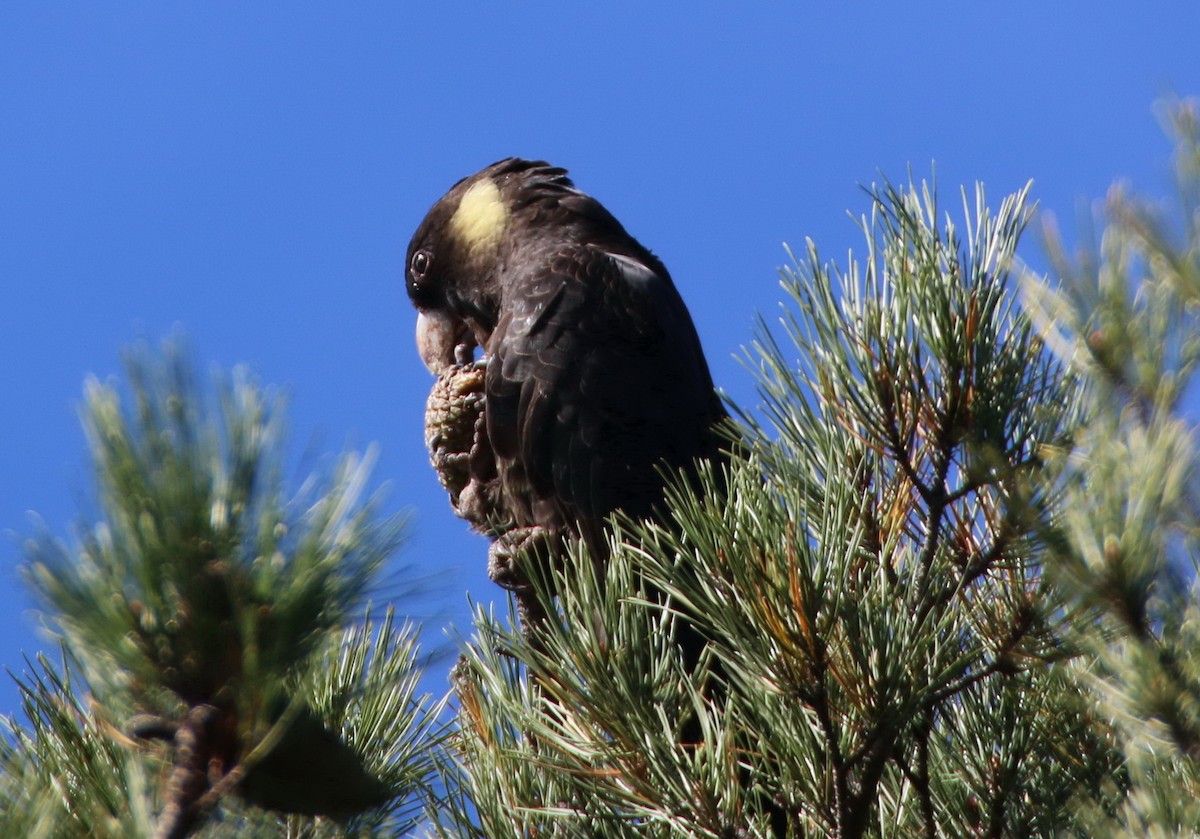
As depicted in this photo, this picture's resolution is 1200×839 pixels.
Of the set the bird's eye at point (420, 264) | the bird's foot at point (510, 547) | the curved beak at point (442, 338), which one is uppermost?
the bird's eye at point (420, 264)

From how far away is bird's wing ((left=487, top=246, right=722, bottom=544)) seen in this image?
224cm

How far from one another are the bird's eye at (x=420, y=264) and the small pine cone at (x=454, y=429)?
46 cm

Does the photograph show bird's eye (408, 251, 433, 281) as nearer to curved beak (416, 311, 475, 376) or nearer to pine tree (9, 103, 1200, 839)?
curved beak (416, 311, 475, 376)

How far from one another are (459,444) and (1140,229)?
1.59 meters

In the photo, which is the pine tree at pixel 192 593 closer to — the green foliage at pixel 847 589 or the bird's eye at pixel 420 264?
the green foliage at pixel 847 589

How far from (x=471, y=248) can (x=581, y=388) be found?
57 centimetres

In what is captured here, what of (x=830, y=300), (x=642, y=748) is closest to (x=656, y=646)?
(x=642, y=748)

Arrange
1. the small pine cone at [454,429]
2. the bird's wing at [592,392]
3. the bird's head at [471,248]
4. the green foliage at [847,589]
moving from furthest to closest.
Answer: the bird's head at [471,248], the small pine cone at [454,429], the bird's wing at [592,392], the green foliage at [847,589]

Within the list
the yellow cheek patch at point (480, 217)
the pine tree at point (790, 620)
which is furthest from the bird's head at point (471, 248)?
the pine tree at point (790, 620)

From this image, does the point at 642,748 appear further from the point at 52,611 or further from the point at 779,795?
the point at 52,611

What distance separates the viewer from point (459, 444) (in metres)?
2.40

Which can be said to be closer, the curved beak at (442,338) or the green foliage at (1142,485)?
the green foliage at (1142,485)

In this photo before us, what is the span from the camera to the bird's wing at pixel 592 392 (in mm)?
2236

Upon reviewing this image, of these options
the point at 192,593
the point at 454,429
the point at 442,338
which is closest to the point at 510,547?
the point at 454,429
